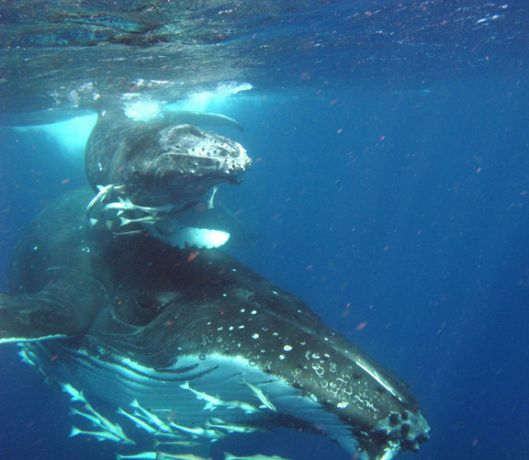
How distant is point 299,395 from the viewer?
378 cm

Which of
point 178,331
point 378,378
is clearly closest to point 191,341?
point 178,331

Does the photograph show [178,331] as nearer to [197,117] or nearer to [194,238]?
[194,238]

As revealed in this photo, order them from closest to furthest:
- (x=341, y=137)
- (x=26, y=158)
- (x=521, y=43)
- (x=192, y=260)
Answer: (x=192, y=260) < (x=521, y=43) < (x=26, y=158) < (x=341, y=137)

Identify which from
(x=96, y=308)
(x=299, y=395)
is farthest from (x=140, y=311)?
(x=299, y=395)

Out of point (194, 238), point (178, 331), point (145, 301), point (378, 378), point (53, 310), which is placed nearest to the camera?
point (378, 378)

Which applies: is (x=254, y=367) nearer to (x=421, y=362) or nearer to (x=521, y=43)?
(x=521, y=43)

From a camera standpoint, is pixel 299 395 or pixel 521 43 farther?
pixel 521 43

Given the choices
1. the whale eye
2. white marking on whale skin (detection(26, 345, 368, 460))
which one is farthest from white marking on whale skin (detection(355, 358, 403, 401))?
the whale eye

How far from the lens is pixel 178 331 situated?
5.02 meters

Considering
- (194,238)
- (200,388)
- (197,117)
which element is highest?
(197,117)

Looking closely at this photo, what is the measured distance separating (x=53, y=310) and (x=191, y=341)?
7.30 feet

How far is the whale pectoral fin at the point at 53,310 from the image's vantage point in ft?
16.9

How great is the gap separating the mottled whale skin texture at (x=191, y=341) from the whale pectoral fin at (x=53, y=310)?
14 millimetres

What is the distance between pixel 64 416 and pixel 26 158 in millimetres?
32742
